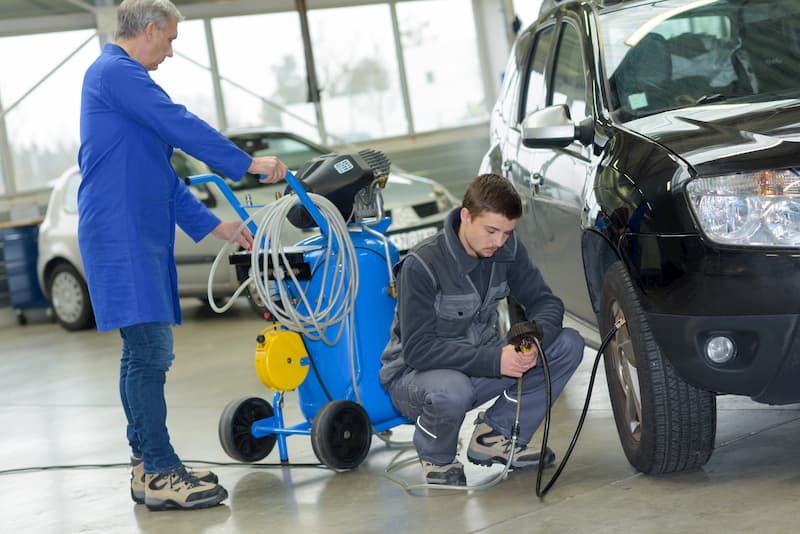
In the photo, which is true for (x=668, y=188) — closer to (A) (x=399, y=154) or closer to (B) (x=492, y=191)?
(B) (x=492, y=191)

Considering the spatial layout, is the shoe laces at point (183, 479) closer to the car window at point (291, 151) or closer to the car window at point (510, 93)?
the car window at point (510, 93)

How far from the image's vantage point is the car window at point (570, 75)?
4.32 metres

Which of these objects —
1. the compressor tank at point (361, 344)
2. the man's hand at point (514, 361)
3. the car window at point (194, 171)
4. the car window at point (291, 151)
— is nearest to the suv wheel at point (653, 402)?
the man's hand at point (514, 361)

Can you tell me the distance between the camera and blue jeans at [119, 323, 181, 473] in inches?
160

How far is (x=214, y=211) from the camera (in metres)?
9.17

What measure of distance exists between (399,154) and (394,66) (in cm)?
137

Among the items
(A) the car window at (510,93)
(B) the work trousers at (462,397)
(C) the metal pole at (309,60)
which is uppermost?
(C) the metal pole at (309,60)

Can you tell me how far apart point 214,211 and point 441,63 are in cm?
871

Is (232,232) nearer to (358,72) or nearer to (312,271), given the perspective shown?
(312,271)

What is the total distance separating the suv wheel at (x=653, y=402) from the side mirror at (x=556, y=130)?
19.6 inches

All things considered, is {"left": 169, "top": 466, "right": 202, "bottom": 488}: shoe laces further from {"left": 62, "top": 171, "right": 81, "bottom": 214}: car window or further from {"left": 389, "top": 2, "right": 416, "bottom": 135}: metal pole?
{"left": 389, "top": 2, "right": 416, "bottom": 135}: metal pole

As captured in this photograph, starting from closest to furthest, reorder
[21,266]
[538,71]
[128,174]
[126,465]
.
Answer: [128,174] → [126,465] → [538,71] → [21,266]

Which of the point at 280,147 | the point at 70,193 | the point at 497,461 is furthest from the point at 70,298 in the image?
the point at 497,461

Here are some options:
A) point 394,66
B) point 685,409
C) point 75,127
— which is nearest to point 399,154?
point 394,66
